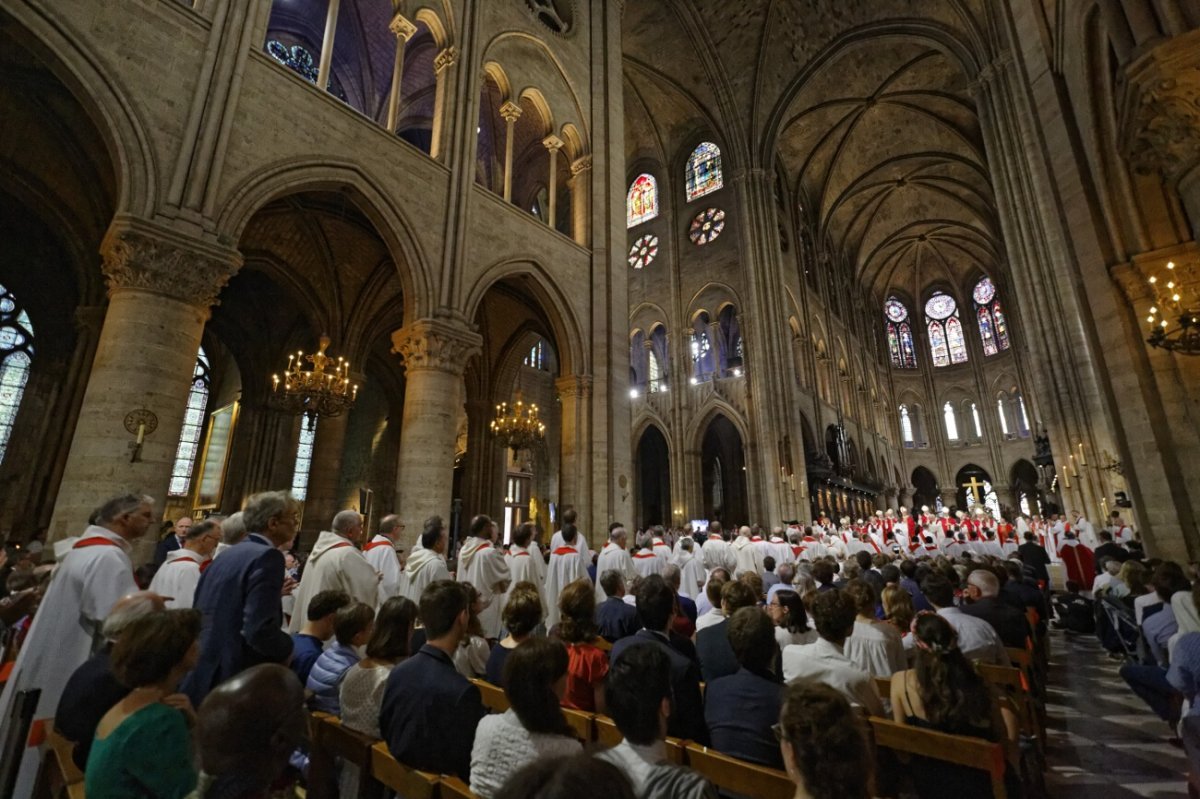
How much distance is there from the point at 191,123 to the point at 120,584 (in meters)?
6.05

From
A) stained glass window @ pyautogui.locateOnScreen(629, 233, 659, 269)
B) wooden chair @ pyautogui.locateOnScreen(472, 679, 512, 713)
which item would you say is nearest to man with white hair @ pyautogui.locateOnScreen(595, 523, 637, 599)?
wooden chair @ pyautogui.locateOnScreen(472, 679, 512, 713)

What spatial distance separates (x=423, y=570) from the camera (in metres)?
5.08

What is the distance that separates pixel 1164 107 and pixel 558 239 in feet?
29.9

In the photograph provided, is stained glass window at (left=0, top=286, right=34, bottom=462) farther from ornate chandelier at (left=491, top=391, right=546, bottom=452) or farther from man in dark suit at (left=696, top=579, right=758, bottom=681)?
man in dark suit at (left=696, top=579, right=758, bottom=681)

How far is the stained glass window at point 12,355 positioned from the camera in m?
11.3

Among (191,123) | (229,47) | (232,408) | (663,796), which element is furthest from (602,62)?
(663,796)

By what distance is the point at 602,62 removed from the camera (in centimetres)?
1410

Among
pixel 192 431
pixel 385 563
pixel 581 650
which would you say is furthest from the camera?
pixel 192 431

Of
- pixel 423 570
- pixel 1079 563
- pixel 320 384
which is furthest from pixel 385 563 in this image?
pixel 1079 563

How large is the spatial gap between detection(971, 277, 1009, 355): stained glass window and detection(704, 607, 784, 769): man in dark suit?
1669 inches

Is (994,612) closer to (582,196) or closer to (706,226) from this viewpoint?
(582,196)

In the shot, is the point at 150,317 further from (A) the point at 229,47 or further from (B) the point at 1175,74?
(B) the point at 1175,74

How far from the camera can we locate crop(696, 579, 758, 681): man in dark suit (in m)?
2.99

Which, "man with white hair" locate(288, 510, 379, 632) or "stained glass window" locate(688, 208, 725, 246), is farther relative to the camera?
"stained glass window" locate(688, 208, 725, 246)
